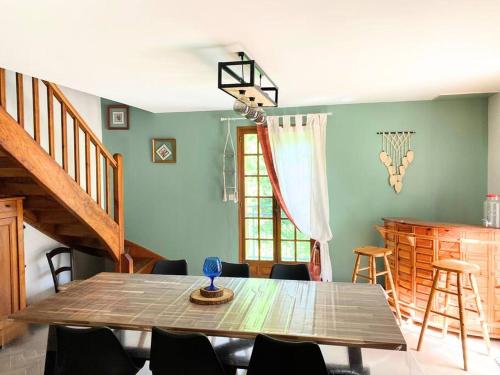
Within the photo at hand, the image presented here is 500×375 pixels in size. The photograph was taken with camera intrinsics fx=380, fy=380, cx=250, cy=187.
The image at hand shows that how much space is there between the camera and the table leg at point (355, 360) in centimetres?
217

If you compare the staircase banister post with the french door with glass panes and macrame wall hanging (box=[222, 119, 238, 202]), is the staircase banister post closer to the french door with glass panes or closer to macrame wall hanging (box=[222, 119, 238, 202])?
macrame wall hanging (box=[222, 119, 238, 202])

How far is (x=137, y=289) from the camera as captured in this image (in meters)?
2.68

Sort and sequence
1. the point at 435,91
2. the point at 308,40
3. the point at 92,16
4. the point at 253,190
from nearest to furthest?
1. the point at 92,16
2. the point at 308,40
3. the point at 435,91
4. the point at 253,190

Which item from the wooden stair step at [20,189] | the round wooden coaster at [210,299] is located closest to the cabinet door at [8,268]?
the wooden stair step at [20,189]

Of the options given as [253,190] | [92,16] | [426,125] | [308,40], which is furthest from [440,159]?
[92,16]

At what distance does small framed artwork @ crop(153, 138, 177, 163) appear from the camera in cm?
519

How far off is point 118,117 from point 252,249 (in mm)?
2614

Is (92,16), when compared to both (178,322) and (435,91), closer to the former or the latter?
(178,322)

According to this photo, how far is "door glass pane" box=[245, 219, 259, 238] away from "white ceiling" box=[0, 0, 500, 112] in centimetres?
197

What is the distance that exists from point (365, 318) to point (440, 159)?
3047mm

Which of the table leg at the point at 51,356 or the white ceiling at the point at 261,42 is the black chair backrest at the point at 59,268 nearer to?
the white ceiling at the point at 261,42

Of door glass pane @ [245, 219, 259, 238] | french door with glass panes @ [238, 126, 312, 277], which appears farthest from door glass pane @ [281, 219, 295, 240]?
door glass pane @ [245, 219, 259, 238]

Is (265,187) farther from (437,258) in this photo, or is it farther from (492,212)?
(492,212)

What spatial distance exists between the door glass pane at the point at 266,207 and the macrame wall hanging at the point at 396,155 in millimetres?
1496
